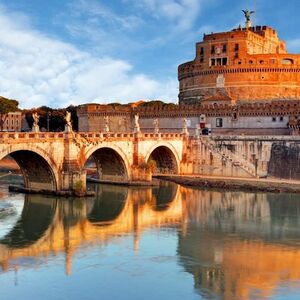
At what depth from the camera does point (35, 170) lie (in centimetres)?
2644

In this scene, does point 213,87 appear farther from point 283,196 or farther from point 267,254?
point 267,254

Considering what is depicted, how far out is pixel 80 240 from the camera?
18688 millimetres

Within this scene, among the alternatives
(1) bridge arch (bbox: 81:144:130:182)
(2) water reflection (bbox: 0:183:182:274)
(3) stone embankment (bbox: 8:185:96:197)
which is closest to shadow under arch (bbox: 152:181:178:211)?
(2) water reflection (bbox: 0:183:182:274)

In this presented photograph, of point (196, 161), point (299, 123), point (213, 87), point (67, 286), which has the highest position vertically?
point (213, 87)

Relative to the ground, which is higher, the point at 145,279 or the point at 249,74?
the point at 249,74

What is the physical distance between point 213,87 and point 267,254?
109 feet

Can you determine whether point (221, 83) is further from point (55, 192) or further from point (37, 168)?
point (55, 192)

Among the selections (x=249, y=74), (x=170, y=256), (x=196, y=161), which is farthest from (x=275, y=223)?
(x=249, y=74)

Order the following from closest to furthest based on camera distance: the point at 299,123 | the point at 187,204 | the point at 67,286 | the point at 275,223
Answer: the point at 67,286 < the point at 275,223 < the point at 187,204 < the point at 299,123

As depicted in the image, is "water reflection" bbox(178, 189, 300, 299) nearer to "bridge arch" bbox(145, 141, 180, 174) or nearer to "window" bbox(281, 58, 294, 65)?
"bridge arch" bbox(145, 141, 180, 174)

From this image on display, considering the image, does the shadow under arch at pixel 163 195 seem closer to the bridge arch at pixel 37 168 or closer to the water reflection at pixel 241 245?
the water reflection at pixel 241 245

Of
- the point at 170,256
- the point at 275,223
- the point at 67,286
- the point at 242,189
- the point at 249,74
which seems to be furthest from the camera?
the point at 249,74

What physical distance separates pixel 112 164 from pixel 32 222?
36.3 feet

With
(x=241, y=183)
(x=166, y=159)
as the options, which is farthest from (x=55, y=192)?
(x=166, y=159)
